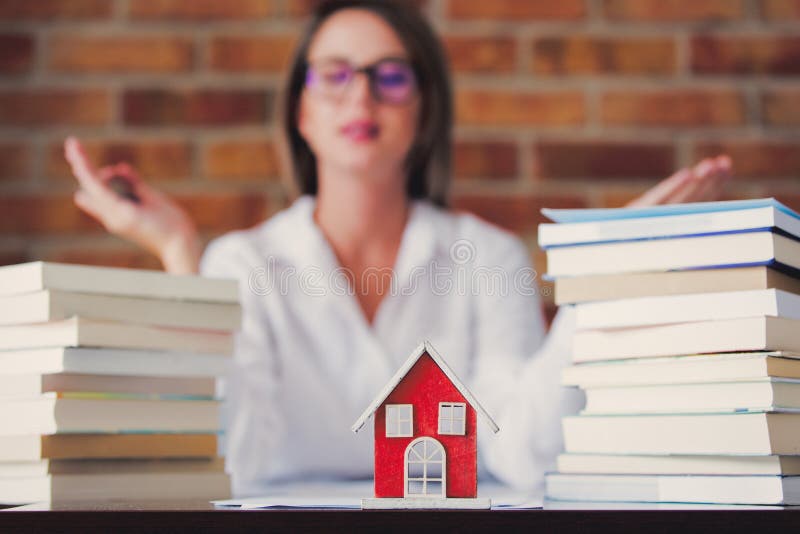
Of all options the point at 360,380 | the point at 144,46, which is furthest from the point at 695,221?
the point at 144,46

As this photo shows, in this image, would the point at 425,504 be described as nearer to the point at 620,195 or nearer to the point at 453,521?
the point at 453,521

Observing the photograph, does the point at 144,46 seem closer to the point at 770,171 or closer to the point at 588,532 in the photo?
the point at 770,171

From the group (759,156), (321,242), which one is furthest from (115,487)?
(759,156)

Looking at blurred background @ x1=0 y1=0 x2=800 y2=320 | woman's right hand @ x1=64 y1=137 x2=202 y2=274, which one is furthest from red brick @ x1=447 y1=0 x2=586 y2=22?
woman's right hand @ x1=64 y1=137 x2=202 y2=274

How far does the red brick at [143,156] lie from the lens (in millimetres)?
2027

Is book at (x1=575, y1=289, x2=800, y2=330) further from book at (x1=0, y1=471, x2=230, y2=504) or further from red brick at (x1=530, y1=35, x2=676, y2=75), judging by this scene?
red brick at (x1=530, y1=35, x2=676, y2=75)

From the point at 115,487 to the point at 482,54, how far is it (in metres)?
1.32

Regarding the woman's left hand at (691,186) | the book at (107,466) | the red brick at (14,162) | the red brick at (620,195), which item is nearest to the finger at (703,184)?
the woman's left hand at (691,186)

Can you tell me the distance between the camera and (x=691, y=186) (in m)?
1.36

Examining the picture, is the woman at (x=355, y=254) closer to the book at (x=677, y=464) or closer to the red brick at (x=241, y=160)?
the red brick at (x=241, y=160)

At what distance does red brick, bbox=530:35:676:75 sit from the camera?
2.04 meters

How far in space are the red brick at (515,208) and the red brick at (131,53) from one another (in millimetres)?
659

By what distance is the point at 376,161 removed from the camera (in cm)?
189

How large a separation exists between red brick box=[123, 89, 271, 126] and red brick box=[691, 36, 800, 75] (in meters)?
0.93
